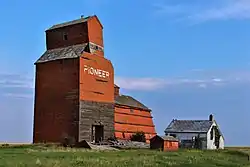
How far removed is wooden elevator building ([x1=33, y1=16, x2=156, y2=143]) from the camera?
2154 inches

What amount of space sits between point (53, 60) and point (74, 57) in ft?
12.7

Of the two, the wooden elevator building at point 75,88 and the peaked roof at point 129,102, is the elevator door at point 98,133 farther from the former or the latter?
the peaked roof at point 129,102

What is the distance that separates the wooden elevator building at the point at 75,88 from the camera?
54.7 meters

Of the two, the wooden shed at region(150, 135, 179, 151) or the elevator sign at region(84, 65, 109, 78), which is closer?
the elevator sign at region(84, 65, 109, 78)

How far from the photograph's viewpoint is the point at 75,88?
54.9 metres

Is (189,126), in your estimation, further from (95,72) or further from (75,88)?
(75,88)

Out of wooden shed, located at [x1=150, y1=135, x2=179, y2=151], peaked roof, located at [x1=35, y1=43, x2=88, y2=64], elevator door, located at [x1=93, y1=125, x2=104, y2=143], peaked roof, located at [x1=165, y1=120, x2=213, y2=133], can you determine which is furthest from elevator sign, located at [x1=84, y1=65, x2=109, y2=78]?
peaked roof, located at [x1=165, y1=120, x2=213, y2=133]

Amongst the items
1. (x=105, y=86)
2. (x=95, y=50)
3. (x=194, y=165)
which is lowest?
(x=194, y=165)

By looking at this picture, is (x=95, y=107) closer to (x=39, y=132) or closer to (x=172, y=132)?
(x=39, y=132)

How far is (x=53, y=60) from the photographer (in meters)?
57.8

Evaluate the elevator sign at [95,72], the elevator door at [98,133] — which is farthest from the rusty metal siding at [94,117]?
the elevator sign at [95,72]

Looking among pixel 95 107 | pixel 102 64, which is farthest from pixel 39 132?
pixel 102 64

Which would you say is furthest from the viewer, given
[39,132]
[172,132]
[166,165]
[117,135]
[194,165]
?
[172,132]

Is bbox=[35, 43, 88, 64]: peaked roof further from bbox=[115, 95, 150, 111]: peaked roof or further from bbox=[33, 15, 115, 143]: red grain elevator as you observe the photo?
bbox=[115, 95, 150, 111]: peaked roof
